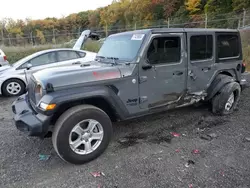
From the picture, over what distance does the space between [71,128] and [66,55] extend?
16.4ft

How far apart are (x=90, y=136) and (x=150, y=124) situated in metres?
1.54

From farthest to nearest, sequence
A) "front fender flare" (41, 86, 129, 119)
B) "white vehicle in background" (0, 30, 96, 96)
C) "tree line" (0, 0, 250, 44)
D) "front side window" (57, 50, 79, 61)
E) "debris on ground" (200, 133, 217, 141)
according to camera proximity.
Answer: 1. "tree line" (0, 0, 250, 44)
2. "front side window" (57, 50, 79, 61)
3. "white vehicle in background" (0, 30, 96, 96)
4. "debris on ground" (200, 133, 217, 141)
5. "front fender flare" (41, 86, 129, 119)

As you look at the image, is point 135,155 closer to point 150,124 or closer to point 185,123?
point 150,124

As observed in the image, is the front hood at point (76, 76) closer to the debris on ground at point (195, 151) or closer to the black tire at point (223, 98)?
the debris on ground at point (195, 151)

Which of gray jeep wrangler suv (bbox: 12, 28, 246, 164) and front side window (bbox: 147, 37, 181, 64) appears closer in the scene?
gray jeep wrangler suv (bbox: 12, 28, 246, 164)

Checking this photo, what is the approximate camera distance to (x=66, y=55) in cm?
711

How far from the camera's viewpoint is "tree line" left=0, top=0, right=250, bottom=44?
692 inches

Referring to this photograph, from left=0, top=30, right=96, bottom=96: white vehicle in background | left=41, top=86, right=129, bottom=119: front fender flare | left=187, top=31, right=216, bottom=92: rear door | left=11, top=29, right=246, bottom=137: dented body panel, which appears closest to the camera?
left=41, top=86, right=129, bottom=119: front fender flare

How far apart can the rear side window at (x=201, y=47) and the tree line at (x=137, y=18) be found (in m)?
13.5

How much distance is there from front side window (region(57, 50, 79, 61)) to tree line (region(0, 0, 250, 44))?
1236 centimetres

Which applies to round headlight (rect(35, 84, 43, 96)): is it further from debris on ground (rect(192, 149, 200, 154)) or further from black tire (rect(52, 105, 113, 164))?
debris on ground (rect(192, 149, 200, 154))

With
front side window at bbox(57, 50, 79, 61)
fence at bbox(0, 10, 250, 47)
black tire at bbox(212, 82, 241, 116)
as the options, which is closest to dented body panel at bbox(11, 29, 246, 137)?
black tire at bbox(212, 82, 241, 116)

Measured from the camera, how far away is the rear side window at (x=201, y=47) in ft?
12.3

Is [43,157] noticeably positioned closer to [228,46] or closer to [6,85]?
[228,46]
